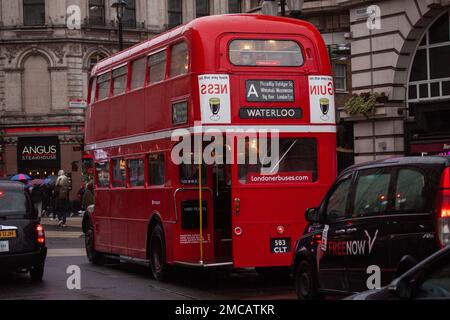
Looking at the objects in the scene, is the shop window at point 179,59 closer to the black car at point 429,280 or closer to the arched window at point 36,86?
the black car at point 429,280

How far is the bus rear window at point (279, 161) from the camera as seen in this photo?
1455cm

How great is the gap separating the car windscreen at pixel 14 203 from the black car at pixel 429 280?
1006cm

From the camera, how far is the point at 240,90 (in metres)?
14.6

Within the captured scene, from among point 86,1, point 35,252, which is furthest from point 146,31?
point 35,252

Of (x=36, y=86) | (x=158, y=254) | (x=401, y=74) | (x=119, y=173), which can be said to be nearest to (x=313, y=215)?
(x=158, y=254)

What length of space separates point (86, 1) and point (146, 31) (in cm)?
413

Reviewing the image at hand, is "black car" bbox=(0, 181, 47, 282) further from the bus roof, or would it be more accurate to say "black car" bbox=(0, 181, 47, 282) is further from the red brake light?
the red brake light

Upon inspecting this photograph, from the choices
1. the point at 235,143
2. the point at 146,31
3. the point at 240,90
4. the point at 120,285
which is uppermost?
the point at 146,31

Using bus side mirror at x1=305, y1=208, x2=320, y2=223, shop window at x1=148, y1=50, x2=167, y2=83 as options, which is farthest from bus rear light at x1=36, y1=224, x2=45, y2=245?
bus side mirror at x1=305, y1=208, x2=320, y2=223

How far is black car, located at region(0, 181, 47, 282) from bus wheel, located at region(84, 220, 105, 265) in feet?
13.9

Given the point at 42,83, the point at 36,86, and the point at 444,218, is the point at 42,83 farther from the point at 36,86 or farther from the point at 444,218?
the point at 444,218

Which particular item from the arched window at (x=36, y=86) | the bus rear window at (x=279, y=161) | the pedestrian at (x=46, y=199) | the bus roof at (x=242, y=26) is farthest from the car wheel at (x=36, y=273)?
the arched window at (x=36, y=86)

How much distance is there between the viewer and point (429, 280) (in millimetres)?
6438
